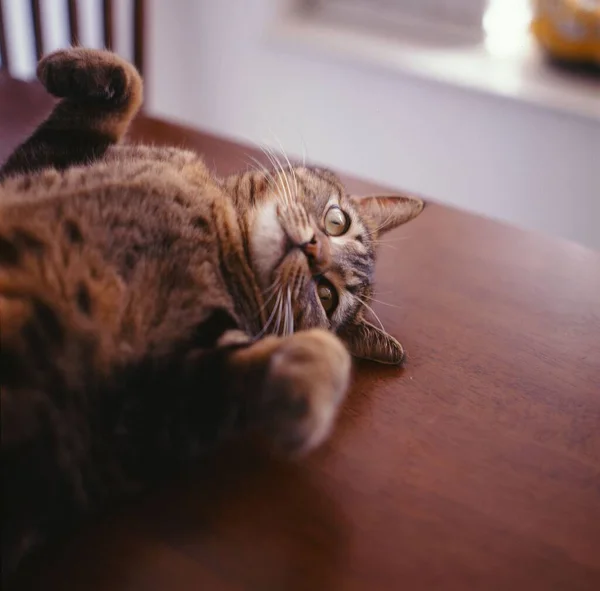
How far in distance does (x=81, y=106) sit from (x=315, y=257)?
15.5 inches

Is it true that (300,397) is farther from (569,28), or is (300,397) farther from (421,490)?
(569,28)

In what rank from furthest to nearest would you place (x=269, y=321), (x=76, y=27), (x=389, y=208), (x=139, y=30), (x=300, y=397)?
1. (x=139, y=30)
2. (x=76, y=27)
3. (x=389, y=208)
4. (x=269, y=321)
5. (x=300, y=397)

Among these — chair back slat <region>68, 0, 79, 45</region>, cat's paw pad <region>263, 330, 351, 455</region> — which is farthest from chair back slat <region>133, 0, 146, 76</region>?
cat's paw pad <region>263, 330, 351, 455</region>

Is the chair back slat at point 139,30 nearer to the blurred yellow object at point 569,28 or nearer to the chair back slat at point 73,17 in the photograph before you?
the chair back slat at point 73,17

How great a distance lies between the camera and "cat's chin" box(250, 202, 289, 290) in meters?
0.76

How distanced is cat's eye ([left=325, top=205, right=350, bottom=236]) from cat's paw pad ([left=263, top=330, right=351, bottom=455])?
32 cm

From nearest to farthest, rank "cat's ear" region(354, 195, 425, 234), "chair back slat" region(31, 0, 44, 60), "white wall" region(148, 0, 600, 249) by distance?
"cat's ear" region(354, 195, 425, 234)
"chair back slat" region(31, 0, 44, 60)
"white wall" region(148, 0, 600, 249)

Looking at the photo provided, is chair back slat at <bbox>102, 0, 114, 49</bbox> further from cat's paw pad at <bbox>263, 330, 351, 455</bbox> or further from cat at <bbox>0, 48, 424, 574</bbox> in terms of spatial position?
cat's paw pad at <bbox>263, 330, 351, 455</bbox>

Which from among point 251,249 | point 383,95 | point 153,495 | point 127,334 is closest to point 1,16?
point 383,95

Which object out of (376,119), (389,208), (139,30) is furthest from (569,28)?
(139,30)

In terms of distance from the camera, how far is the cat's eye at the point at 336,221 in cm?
88

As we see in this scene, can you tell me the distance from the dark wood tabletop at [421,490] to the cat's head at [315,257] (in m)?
0.06

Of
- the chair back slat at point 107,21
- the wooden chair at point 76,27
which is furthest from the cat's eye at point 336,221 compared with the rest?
the chair back slat at point 107,21

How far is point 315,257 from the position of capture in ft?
2.58
